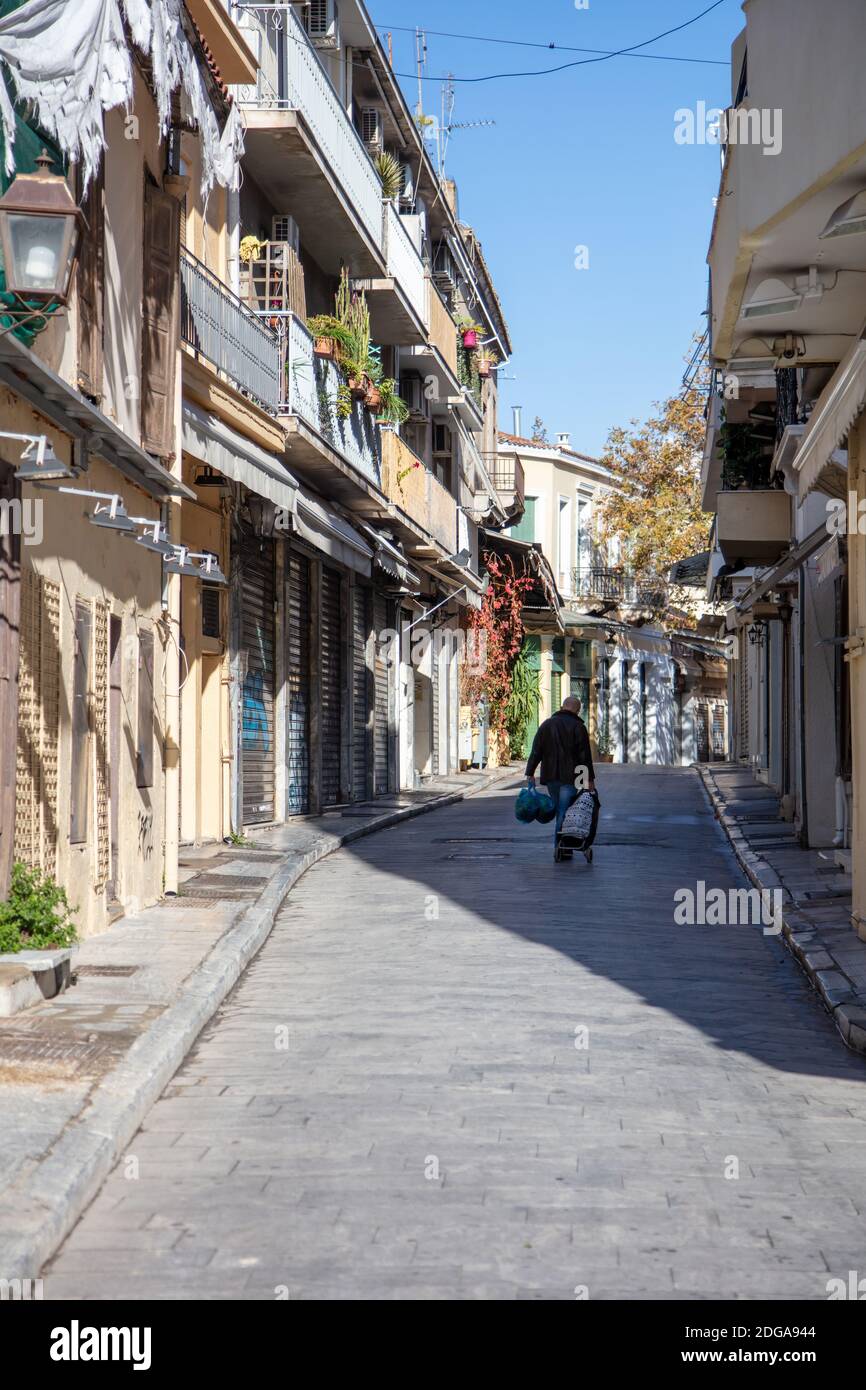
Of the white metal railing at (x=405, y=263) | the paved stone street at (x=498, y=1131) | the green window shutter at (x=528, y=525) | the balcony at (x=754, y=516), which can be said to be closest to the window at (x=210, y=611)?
the paved stone street at (x=498, y=1131)

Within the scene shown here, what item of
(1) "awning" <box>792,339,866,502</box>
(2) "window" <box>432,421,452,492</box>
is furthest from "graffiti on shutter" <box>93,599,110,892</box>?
(2) "window" <box>432,421,452,492</box>

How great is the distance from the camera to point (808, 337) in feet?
37.1

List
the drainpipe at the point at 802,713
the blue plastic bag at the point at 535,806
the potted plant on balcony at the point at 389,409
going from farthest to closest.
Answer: the potted plant on balcony at the point at 389,409
the drainpipe at the point at 802,713
the blue plastic bag at the point at 535,806

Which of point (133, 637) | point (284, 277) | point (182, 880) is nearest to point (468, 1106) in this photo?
point (133, 637)

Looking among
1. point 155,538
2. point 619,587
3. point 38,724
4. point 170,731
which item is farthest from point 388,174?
point 619,587

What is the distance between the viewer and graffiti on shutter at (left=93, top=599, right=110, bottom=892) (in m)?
11.5

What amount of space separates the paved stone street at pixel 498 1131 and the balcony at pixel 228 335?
20.2ft

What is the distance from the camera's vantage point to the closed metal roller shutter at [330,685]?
24750 millimetres

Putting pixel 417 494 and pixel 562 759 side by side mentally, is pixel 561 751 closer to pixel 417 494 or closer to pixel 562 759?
pixel 562 759

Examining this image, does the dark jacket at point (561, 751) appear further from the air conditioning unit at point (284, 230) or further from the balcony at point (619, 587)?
the balcony at point (619, 587)

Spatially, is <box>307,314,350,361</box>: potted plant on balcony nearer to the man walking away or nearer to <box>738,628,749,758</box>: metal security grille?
the man walking away

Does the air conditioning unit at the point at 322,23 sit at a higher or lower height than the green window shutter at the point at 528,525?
higher
